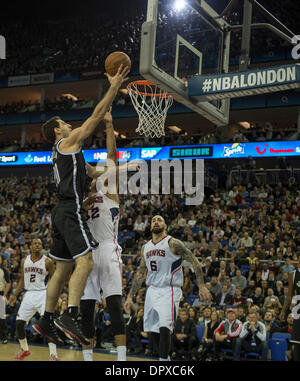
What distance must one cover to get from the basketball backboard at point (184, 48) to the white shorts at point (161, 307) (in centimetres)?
270

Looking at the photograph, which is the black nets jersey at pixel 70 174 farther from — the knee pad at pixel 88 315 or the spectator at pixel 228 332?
the spectator at pixel 228 332

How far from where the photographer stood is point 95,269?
5668 mm

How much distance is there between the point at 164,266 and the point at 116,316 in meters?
2.18

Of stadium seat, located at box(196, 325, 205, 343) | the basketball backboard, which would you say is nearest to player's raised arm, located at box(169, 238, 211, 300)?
Result: the basketball backboard

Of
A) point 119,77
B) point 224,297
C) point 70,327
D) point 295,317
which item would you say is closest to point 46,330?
point 70,327

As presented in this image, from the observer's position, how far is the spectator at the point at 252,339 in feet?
33.3

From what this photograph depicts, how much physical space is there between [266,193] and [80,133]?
49.3 ft

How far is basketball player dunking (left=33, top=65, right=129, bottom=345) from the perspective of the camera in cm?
465

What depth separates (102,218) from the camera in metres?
5.57

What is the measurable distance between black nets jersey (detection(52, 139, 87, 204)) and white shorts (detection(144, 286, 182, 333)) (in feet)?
9.27

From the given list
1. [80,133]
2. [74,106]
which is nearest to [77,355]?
[80,133]

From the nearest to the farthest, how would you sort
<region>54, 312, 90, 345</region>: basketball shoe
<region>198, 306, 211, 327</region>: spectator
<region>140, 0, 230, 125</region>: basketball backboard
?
<region>54, 312, 90, 345</region>: basketball shoe < <region>140, 0, 230, 125</region>: basketball backboard < <region>198, 306, 211, 327</region>: spectator

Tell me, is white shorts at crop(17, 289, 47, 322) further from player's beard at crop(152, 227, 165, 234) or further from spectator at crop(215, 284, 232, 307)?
spectator at crop(215, 284, 232, 307)
